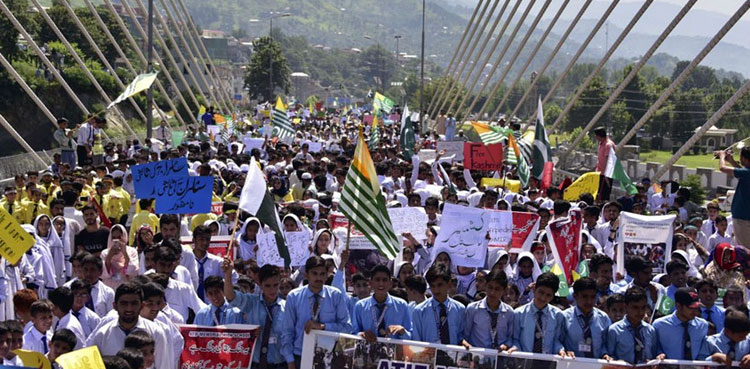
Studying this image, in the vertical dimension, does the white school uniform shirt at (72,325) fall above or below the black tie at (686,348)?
below

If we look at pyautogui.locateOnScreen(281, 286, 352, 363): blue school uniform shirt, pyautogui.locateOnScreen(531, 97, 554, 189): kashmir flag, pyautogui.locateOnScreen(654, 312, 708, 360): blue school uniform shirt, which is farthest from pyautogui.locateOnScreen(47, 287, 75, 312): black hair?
pyautogui.locateOnScreen(531, 97, 554, 189): kashmir flag

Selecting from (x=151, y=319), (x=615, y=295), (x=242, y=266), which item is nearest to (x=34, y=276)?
(x=242, y=266)

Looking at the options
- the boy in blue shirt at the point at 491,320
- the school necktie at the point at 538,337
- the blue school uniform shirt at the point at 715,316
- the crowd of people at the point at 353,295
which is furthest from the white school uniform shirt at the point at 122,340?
the blue school uniform shirt at the point at 715,316

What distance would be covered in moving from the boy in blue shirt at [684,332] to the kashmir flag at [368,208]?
2.42 meters

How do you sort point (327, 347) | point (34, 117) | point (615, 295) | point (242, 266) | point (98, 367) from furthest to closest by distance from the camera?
point (34, 117)
point (242, 266)
point (615, 295)
point (327, 347)
point (98, 367)

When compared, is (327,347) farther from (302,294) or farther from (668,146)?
(668,146)

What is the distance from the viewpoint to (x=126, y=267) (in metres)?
11.1

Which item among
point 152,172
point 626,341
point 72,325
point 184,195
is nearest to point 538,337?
point 626,341

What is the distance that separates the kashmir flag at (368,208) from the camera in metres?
9.58

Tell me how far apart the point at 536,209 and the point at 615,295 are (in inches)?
226

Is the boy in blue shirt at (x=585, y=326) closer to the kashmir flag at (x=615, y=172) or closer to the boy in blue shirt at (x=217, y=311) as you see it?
the boy in blue shirt at (x=217, y=311)

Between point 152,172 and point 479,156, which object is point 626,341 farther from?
point 479,156

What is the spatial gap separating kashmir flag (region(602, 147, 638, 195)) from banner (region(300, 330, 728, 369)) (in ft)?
29.1

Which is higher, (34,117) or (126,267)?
(126,267)
